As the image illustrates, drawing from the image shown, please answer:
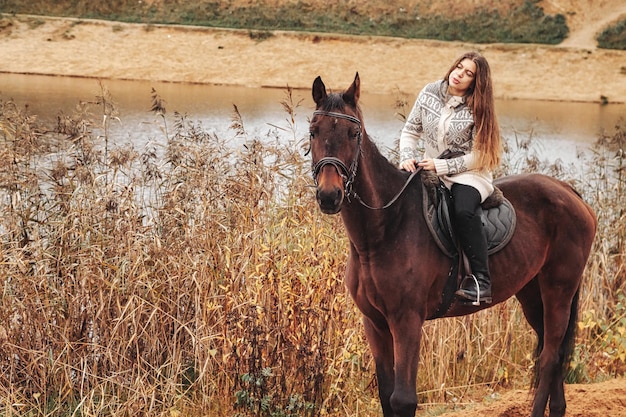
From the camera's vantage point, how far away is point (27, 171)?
6594 mm

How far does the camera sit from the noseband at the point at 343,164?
3.90 metres

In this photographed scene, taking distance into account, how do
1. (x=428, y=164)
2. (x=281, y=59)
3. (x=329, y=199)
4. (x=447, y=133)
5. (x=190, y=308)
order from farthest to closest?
1. (x=281, y=59)
2. (x=190, y=308)
3. (x=447, y=133)
4. (x=428, y=164)
5. (x=329, y=199)

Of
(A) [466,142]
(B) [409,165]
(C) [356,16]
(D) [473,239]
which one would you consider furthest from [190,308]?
(C) [356,16]

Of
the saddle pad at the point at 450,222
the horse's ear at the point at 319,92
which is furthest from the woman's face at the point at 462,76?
the horse's ear at the point at 319,92

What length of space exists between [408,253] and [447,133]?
30.9 inches

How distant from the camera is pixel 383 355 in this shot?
15.4 ft

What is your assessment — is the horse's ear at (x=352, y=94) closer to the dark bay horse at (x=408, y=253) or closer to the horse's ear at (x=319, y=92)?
the dark bay horse at (x=408, y=253)

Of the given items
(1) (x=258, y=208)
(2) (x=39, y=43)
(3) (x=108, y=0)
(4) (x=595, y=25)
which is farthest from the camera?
(4) (x=595, y=25)

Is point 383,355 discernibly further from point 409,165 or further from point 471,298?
point 409,165

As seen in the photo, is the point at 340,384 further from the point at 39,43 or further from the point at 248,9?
the point at 248,9

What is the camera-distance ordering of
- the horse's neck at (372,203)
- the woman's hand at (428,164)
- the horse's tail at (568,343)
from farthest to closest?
the horse's tail at (568,343) < the woman's hand at (428,164) < the horse's neck at (372,203)

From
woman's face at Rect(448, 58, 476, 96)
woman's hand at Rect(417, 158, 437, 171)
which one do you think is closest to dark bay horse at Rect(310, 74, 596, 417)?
woman's hand at Rect(417, 158, 437, 171)

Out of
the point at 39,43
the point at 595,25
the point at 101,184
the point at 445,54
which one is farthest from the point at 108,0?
the point at 101,184

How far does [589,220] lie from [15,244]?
4.36 meters
